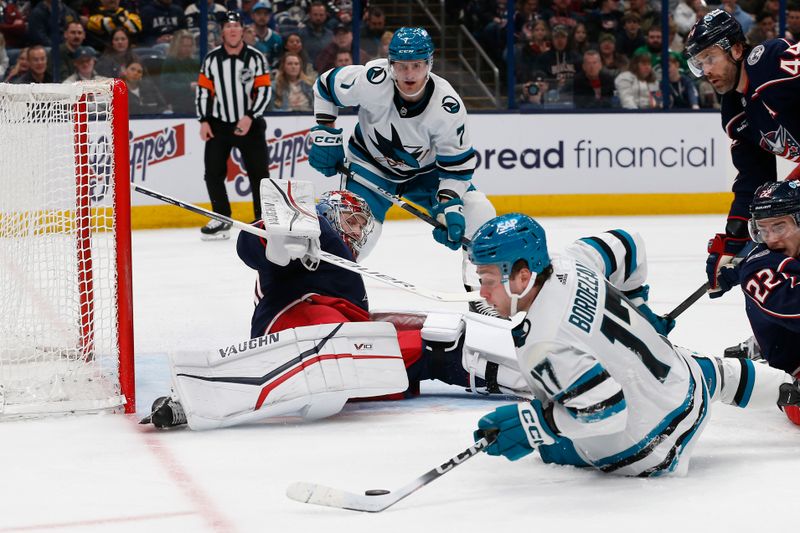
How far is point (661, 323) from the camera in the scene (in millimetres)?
3170

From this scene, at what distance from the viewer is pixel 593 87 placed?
27.2ft

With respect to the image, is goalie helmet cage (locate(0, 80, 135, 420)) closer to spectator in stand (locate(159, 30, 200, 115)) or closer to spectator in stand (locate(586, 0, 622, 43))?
spectator in stand (locate(159, 30, 200, 115))

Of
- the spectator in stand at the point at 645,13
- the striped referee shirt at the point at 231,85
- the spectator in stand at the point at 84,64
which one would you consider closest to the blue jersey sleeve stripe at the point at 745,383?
the striped referee shirt at the point at 231,85

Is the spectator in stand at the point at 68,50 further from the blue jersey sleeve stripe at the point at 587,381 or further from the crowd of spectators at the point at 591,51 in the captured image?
the blue jersey sleeve stripe at the point at 587,381

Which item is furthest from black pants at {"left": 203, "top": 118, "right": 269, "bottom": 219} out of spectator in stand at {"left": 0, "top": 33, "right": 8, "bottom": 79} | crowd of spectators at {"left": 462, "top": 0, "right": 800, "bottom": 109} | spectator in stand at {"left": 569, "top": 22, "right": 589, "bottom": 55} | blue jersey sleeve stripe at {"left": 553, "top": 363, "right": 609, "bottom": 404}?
blue jersey sleeve stripe at {"left": 553, "top": 363, "right": 609, "bottom": 404}

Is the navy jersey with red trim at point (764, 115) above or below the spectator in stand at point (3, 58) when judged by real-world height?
below

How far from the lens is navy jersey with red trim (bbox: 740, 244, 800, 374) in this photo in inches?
107

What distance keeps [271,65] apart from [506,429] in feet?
19.5

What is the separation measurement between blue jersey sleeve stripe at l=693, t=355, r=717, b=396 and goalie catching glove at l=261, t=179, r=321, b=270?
1043mm

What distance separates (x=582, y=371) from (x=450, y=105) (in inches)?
84.8

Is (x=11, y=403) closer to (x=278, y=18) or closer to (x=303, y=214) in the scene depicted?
(x=303, y=214)

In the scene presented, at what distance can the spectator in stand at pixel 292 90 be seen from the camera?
7.86 m

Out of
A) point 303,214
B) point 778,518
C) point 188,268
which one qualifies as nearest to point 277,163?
point 188,268

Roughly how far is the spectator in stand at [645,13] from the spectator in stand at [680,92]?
13.2 inches
